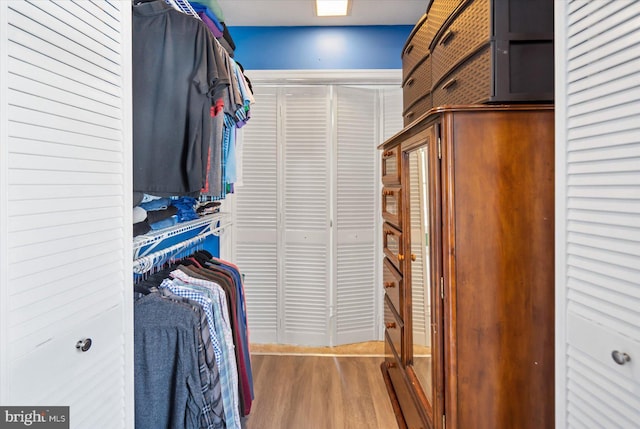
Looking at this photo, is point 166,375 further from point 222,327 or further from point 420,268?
point 420,268

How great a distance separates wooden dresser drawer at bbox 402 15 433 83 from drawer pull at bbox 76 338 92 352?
6.47 ft

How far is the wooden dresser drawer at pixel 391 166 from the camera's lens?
200 cm

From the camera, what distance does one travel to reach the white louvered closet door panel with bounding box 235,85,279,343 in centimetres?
308

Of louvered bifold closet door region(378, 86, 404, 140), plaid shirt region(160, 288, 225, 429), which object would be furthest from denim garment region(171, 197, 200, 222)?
louvered bifold closet door region(378, 86, 404, 140)

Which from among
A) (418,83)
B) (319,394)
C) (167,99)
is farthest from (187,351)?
(418,83)

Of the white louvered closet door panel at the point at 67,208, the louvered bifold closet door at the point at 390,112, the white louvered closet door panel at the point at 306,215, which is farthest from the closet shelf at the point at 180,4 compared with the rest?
the louvered bifold closet door at the point at 390,112

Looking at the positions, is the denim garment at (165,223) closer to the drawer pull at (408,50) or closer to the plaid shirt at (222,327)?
the plaid shirt at (222,327)

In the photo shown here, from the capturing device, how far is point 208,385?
52.1 inches

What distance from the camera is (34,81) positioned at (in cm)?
75

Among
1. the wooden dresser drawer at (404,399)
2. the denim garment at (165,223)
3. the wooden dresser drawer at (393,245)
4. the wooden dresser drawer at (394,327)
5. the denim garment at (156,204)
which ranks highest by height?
the denim garment at (156,204)

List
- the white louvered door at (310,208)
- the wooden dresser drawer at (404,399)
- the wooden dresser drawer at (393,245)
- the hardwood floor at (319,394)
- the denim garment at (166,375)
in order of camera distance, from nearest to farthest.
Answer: the denim garment at (166,375) → the wooden dresser drawer at (404,399) → the wooden dresser drawer at (393,245) → the hardwood floor at (319,394) → the white louvered door at (310,208)

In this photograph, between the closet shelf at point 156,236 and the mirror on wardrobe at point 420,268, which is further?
the mirror on wardrobe at point 420,268

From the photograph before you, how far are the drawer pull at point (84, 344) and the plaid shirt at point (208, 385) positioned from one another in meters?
0.44

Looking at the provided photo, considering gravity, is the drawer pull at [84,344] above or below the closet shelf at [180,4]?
below
